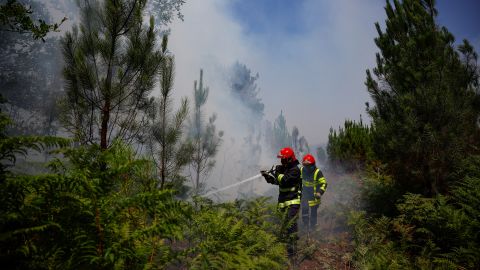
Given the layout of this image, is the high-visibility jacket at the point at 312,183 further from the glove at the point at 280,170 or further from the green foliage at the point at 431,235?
the glove at the point at 280,170

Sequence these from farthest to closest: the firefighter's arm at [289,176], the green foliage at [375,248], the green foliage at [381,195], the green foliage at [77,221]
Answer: the green foliage at [381,195], the firefighter's arm at [289,176], the green foliage at [375,248], the green foliage at [77,221]

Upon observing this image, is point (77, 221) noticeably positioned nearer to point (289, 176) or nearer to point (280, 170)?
point (289, 176)

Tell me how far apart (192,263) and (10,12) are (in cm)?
330

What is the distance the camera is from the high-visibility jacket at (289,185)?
539cm

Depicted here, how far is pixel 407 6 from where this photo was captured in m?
6.51

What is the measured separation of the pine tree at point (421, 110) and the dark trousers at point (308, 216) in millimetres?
1984

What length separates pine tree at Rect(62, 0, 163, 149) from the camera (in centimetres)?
480

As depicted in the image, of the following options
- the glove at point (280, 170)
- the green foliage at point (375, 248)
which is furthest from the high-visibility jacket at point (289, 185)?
the green foliage at point (375, 248)

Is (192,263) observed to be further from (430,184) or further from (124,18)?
(430,184)

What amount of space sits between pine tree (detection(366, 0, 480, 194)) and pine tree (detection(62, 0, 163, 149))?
4.79m

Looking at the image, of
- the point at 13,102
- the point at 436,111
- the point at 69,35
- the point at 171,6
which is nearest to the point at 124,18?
the point at 69,35

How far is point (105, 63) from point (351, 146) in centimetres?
903

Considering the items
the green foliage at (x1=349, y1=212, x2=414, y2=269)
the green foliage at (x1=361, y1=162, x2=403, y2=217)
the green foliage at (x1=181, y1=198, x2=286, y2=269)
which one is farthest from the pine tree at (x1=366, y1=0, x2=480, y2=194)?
the green foliage at (x1=181, y1=198, x2=286, y2=269)

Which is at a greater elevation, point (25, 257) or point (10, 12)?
point (10, 12)
